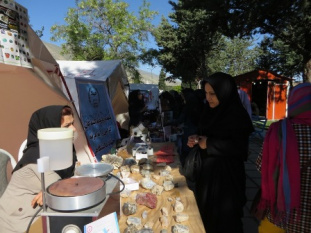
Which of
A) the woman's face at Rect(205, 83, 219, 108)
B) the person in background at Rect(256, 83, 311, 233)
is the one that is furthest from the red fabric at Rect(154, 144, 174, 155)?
the person in background at Rect(256, 83, 311, 233)

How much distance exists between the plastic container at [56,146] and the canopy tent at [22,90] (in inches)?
81.4

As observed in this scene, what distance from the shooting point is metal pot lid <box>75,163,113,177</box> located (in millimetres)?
1512

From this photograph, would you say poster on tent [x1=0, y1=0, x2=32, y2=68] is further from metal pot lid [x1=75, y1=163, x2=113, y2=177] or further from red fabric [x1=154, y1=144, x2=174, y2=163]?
red fabric [x1=154, y1=144, x2=174, y2=163]

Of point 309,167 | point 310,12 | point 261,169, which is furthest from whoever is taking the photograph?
point 310,12

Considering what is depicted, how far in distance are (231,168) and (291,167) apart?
2.09ft

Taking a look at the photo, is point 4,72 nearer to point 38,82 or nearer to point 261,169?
point 38,82

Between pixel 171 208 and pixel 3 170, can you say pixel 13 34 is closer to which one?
pixel 3 170

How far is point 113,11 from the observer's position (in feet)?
68.0

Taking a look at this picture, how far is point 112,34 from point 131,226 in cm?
2176

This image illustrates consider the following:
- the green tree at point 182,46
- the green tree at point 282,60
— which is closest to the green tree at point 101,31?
the green tree at point 182,46

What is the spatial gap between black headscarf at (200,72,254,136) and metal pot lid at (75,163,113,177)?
1.00m

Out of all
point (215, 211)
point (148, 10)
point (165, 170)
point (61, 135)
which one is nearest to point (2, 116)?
point (165, 170)

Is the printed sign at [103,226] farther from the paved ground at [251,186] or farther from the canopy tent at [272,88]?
the canopy tent at [272,88]

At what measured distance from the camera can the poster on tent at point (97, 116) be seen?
15.9 feet
